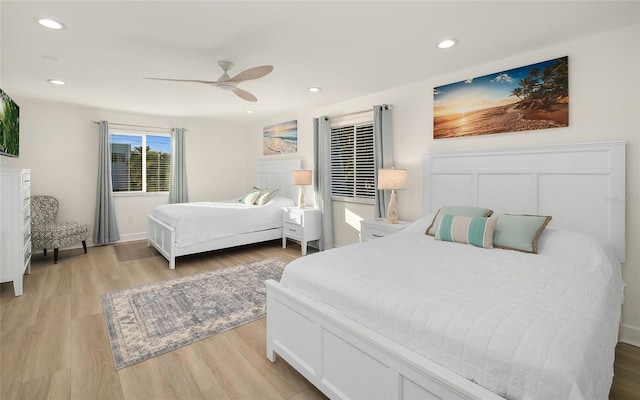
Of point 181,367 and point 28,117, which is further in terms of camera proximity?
point 28,117

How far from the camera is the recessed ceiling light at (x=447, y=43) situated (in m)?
2.55

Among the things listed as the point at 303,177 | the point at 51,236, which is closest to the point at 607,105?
the point at 303,177

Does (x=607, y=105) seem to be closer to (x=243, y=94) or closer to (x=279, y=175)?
(x=243, y=94)

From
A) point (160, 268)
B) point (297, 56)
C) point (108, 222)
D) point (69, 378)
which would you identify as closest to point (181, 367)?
point (69, 378)

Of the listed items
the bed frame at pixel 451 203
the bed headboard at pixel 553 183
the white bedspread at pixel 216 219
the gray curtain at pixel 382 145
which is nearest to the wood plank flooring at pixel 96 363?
the bed frame at pixel 451 203

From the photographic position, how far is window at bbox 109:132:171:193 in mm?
5660

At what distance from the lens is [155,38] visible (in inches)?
99.0

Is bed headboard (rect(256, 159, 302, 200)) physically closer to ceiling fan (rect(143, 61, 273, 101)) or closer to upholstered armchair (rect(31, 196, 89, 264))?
ceiling fan (rect(143, 61, 273, 101))

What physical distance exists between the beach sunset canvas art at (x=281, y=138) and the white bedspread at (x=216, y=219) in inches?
43.8

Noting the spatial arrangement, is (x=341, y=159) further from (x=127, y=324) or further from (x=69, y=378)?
(x=69, y=378)

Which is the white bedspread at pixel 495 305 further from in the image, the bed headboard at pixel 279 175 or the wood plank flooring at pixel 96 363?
the bed headboard at pixel 279 175

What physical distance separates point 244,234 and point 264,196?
2.78ft

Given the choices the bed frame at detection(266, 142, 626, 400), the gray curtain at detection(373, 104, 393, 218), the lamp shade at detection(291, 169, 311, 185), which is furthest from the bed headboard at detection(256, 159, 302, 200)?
the bed frame at detection(266, 142, 626, 400)

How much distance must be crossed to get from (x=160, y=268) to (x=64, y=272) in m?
1.12
